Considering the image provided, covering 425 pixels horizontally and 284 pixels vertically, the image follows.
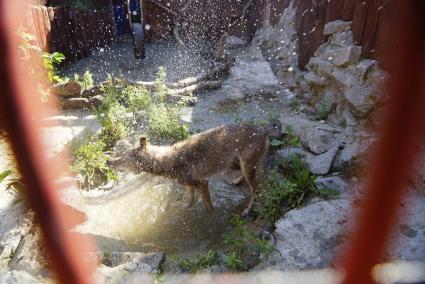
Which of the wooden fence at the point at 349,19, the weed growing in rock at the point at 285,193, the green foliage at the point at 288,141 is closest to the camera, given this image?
the weed growing in rock at the point at 285,193

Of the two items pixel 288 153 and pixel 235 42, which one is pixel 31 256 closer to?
pixel 288 153

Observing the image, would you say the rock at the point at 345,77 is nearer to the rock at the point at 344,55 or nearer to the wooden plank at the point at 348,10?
the rock at the point at 344,55

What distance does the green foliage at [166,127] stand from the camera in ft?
20.4

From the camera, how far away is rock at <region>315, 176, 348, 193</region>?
438 centimetres

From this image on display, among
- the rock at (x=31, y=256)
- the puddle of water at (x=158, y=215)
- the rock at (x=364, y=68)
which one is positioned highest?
the rock at (x=364, y=68)

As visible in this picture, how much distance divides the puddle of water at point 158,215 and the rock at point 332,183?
3.70ft

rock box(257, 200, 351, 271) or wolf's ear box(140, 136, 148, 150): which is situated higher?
wolf's ear box(140, 136, 148, 150)

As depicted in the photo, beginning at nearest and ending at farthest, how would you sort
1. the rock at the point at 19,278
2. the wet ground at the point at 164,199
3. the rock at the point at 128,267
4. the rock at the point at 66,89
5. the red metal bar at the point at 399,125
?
the rock at the point at 19,278
the rock at the point at 128,267
the red metal bar at the point at 399,125
the wet ground at the point at 164,199
the rock at the point at 66,89

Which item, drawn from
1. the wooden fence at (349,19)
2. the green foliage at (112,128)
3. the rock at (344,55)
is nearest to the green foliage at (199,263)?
the green foliage at (112,128)

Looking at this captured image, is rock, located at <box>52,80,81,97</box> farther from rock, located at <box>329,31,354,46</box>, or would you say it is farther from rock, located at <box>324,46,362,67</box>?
rock, located at <box>329,31,354,46</box>

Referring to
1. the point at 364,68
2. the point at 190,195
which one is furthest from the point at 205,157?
the point at 364,68

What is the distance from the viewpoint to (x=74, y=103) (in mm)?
7543

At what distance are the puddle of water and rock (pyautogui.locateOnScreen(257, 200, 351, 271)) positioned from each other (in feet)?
2.92

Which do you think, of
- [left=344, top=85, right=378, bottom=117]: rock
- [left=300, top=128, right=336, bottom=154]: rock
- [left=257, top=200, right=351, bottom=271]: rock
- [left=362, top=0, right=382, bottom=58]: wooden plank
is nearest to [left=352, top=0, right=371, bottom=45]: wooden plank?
[left=362, top=0, right=382, bottom=58]: wooden plank
